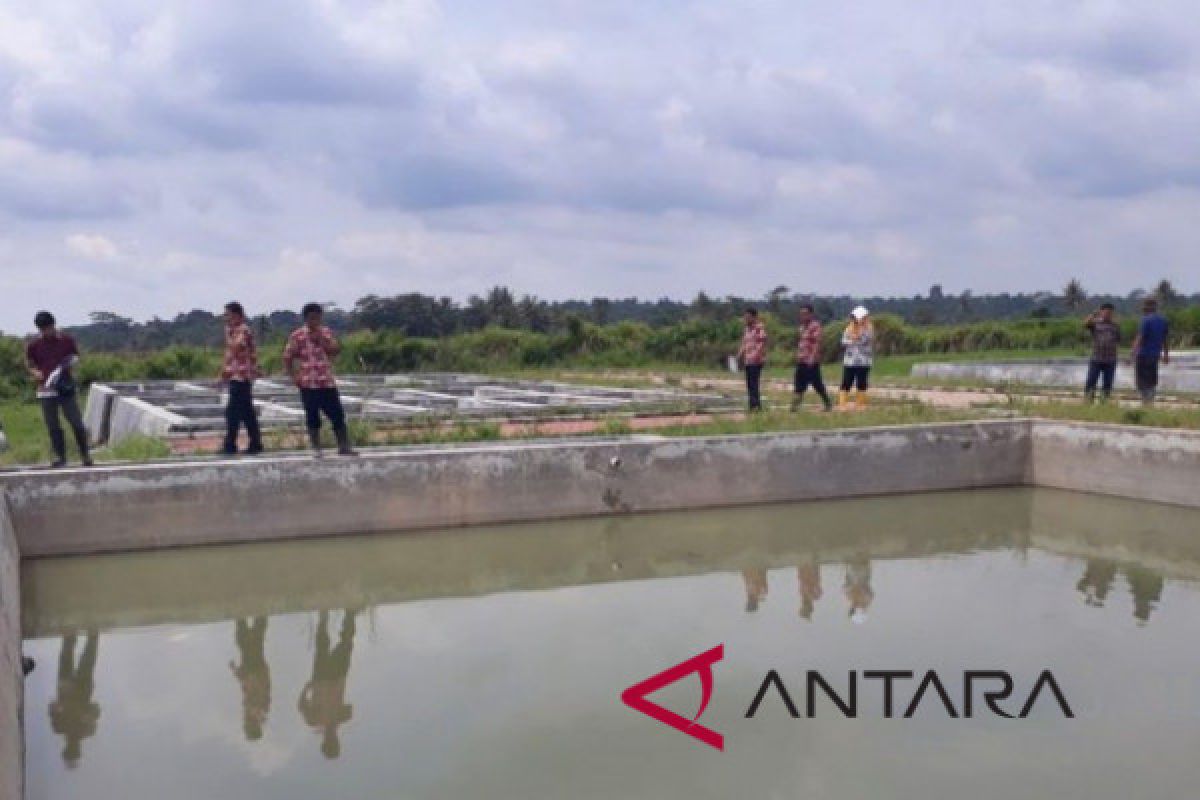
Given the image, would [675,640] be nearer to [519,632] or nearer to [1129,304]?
[519,632]

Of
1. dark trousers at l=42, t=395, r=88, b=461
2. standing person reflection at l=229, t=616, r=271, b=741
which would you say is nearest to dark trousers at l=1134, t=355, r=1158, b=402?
standing person reflection at l=229, t=616, r=271, b=741

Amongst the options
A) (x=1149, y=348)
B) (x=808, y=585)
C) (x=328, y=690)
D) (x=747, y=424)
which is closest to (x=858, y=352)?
(x=747, y=424)

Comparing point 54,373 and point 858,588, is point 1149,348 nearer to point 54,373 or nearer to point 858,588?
point 858,588

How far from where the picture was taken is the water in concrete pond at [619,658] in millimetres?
4805

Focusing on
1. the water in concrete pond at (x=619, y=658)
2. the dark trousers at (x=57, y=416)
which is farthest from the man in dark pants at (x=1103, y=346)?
the dark trousers at (x=57, y=416)

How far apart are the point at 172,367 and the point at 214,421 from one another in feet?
56.3

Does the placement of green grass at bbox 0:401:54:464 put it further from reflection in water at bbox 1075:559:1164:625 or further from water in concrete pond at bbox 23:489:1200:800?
reflection in water at bbox 1075:559:1164:625

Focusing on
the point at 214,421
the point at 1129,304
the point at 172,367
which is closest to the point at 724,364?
the point at 172,367

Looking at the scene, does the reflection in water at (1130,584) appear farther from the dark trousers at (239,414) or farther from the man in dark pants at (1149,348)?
the dark trousers at (239,414)

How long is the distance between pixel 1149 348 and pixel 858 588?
652cm

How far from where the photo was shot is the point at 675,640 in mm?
6660

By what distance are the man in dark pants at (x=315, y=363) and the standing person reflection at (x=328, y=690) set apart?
96.8 inches

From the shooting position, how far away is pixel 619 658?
20.8ft

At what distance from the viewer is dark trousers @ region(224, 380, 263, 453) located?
9480mm
